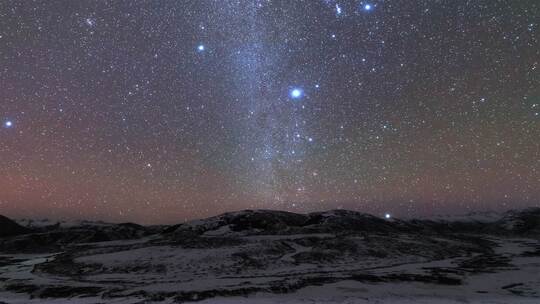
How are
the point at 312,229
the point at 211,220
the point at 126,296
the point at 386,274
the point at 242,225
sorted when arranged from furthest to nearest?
the point at 211,220 → the point at 242,225 → the point at 312,229 → the point at 386,274 → the point at 126,296

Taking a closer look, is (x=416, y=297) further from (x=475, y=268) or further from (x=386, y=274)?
(x=475, y=268)

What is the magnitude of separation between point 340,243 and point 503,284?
123 feet

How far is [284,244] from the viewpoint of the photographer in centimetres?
7688

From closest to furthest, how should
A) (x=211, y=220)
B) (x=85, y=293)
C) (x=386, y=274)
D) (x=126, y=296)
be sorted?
1. (x=126, y=296)
2. (x=85, y=293)
3. (x=386, y=274)
4. (x=211, y=220)

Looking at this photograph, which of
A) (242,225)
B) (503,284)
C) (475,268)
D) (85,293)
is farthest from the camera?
(242,225)

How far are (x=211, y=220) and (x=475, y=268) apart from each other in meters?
84.6

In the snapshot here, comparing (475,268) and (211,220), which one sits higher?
(211,220)

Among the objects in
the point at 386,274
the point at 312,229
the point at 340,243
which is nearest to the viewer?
the point at 386,274

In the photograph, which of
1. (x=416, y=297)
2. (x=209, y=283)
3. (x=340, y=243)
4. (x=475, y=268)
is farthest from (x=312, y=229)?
(x=416, y=297)

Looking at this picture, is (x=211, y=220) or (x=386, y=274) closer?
(x=386, y=274)

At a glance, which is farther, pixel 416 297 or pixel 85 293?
pixel 85 293

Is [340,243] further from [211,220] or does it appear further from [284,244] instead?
[211,220]

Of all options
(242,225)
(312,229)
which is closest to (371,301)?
(312,229)

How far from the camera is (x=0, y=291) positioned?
40375mm
